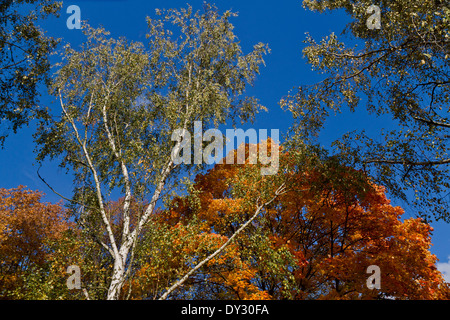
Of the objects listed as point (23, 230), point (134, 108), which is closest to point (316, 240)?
point (134, 108)

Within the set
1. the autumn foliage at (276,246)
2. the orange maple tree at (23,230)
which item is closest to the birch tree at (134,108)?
the autumn foliage at (276,246)

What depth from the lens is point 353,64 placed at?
35.5 feet

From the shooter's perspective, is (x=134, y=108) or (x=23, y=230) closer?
(x=134, y=108)

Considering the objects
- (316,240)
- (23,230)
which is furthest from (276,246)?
(23,230)

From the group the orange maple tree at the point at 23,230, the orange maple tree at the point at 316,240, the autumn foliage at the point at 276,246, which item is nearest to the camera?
the autumn foliage at the point at 276,246

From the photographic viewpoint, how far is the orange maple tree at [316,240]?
10.8 meters

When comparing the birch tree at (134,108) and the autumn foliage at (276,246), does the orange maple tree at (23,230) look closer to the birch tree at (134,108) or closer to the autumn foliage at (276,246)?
the autumn foliage at (276,246)

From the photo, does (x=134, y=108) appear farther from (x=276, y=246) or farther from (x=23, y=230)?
(x=23, y=230)

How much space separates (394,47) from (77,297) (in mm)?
12869

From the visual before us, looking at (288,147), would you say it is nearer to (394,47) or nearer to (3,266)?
(394,47)

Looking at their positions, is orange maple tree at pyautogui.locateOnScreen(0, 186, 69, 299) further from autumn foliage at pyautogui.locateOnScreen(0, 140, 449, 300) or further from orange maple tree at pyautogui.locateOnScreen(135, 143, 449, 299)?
orange maple tree at pyautogui.locateOnScreen(135, 143, 449, 299)

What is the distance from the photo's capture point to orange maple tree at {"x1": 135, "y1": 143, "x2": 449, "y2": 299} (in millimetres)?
10828

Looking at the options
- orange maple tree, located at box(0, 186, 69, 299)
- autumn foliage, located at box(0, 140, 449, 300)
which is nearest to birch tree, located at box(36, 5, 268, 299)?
autumn foliage, located at box(0, 140, 449, 300)

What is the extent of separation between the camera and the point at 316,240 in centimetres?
1630
